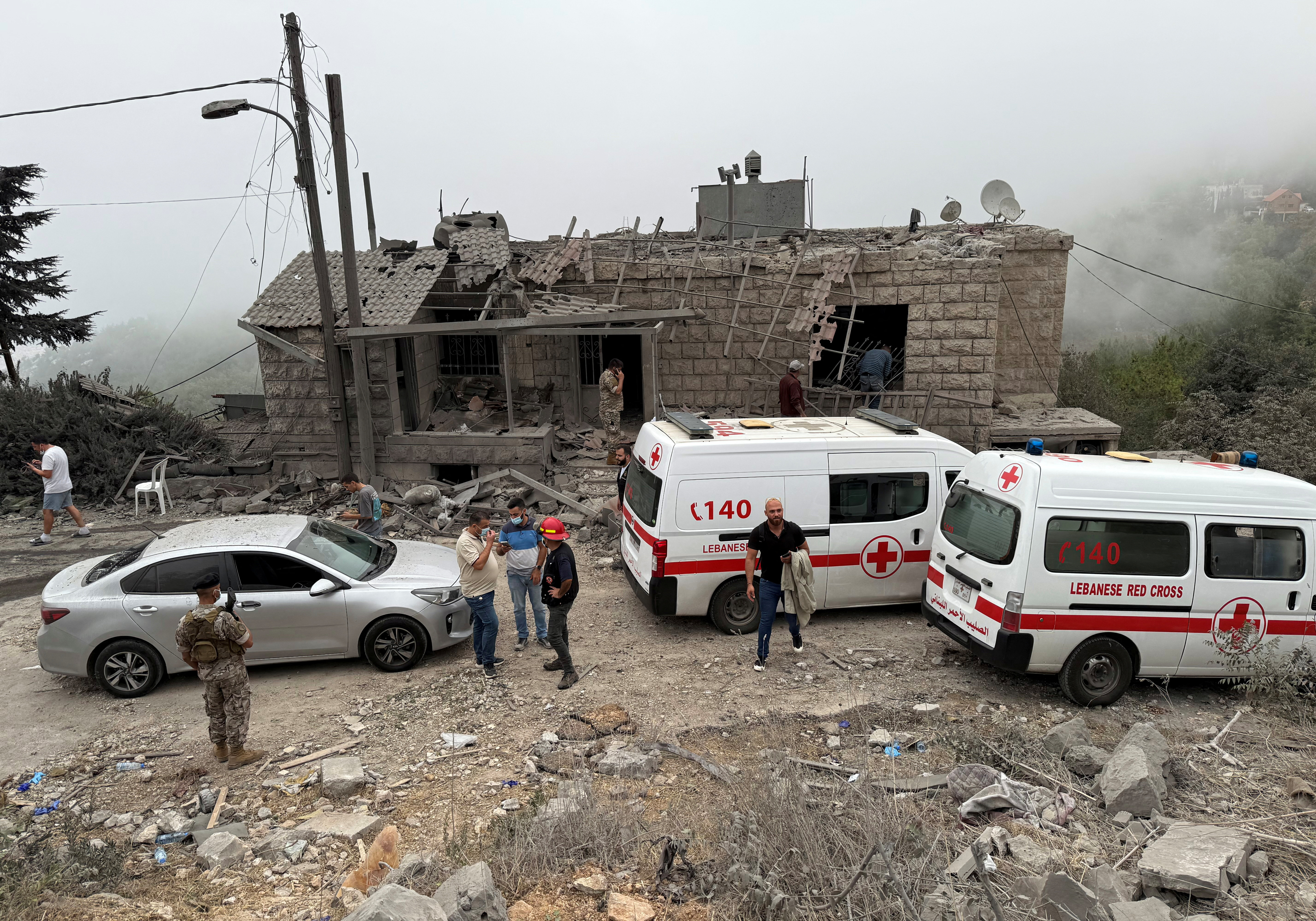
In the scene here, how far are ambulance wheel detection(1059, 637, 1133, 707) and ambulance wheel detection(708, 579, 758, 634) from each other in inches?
116

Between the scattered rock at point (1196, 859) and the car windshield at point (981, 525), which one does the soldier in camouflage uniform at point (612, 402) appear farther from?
the scattered rock at point (1196, 859)

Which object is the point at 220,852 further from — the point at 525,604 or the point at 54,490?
the point at 54,490

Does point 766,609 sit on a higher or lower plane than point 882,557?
lower

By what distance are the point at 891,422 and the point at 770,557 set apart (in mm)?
2586

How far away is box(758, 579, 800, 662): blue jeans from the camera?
7.43 metres

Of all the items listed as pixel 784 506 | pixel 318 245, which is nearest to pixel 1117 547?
pixel 784 506

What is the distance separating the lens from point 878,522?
8.38 m

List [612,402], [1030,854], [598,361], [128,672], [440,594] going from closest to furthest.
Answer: [1030,854], [128,672], [440,594], [612,402], [598,361]

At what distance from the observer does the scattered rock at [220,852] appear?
15.7 ft

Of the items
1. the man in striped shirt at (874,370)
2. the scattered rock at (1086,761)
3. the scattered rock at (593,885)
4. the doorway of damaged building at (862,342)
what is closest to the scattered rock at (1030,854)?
the scattered rock at (1086,761)

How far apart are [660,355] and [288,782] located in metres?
10.4

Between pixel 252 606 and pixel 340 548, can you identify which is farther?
pixel 340 548

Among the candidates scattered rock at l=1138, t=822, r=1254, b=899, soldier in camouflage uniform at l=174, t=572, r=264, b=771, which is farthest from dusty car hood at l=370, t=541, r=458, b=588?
scattered rock at l=1138, t=822, r=1254, b=899

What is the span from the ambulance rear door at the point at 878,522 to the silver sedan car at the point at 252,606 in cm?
398
